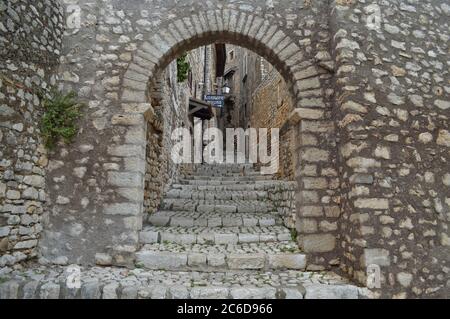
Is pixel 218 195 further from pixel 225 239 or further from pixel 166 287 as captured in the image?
pixel 166 287

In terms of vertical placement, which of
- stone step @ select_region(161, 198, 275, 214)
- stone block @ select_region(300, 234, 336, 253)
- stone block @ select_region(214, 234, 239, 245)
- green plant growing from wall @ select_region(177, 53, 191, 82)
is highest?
green plant growing from wall @ select_region(177, 53, 191, 82)

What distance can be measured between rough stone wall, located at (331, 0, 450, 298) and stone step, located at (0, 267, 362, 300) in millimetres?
437

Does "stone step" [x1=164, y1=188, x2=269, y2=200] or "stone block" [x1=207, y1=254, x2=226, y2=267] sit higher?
"stone step" [x1=164, y1=188, x2=269, y2=200]

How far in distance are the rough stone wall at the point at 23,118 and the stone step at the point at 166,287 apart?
381 mm

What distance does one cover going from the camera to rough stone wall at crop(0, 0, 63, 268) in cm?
290

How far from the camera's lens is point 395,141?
319cm

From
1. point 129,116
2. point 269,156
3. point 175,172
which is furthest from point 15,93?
point 269,156

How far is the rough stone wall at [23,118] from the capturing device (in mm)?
2898

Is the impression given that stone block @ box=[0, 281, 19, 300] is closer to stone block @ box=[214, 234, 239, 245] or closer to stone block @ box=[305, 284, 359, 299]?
stone block @ box=[214, 234, 239, 245]

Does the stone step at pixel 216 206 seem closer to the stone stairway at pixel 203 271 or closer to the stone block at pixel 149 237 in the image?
the stone stairway at pixel 203 271

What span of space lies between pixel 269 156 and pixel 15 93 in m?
7.95

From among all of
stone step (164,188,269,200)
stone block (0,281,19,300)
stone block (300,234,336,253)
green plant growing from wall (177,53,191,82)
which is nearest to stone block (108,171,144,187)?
stone block (0,281,19,300)

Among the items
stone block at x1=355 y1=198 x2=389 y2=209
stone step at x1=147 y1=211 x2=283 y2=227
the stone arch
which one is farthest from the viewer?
stone step at x1=147 y1=211 x2=283 y2=227

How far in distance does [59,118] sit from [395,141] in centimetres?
394
